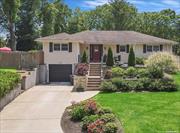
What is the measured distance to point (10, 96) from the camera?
25906mm

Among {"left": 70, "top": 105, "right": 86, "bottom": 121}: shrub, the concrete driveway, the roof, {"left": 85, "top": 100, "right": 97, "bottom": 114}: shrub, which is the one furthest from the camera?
the roof

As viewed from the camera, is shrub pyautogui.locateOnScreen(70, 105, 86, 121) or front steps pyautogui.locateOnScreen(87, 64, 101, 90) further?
front steps pyautogui.locateOnScreen(87, 64, 101, 90)

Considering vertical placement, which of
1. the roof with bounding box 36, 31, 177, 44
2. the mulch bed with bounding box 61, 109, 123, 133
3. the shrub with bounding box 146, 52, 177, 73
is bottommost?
the mulch bed with bounding box 61, 109, 123, 133

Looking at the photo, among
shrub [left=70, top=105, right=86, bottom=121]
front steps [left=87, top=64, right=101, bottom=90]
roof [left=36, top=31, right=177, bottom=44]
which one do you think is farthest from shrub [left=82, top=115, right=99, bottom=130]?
roof [left=36, top=31, right=177, bottom=44]

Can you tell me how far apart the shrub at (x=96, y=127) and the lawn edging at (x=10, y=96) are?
8969mm

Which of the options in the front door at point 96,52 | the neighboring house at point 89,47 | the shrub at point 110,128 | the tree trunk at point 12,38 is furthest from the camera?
the tree trunk at point 12,38

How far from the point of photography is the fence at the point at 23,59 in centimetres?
3881

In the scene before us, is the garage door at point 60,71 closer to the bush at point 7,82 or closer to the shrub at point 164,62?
the shrub at point 164,62

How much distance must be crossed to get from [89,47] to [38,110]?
73.3 feet

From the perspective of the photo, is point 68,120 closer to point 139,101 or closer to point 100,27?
point 139,101

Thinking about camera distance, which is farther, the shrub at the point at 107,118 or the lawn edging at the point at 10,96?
the lawn edging at the point at 10,96

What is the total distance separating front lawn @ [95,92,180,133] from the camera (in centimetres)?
1664

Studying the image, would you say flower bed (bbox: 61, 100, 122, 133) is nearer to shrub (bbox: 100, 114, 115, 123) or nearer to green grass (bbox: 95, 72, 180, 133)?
shrub (bbox: 100, 114, 115, 123)

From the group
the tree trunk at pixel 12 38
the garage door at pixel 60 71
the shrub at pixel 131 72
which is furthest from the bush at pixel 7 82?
the tree trunk at pixel 12 38
